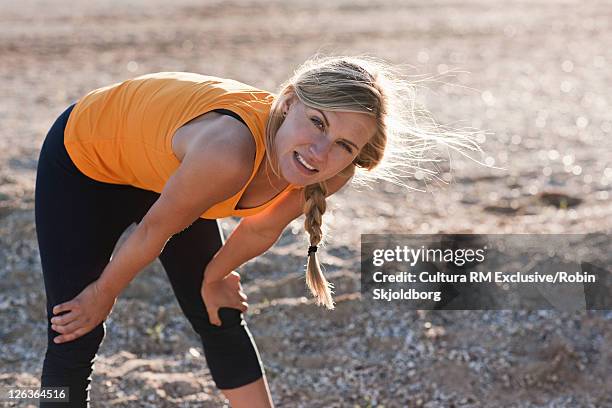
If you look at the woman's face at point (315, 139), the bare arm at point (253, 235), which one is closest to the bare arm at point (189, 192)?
the woman's face at point (315, 139)

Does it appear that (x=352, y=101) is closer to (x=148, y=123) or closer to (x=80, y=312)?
(x=148, y=123)

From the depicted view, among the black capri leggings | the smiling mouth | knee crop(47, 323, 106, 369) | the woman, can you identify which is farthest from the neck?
knee crop(47, 323, 106, 369)

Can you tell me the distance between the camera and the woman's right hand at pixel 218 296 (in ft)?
8.50

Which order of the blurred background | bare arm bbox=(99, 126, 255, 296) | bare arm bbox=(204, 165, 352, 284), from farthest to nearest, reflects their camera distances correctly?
the blurred background
bare arm bbox=(204, 165, 352, 284)
bare arm bbox=(99, 126, 255, 296)

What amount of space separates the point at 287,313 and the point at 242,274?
46cm

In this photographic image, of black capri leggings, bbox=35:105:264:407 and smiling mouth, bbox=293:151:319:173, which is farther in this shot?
black capri leggings, bbox=35:105:264:407

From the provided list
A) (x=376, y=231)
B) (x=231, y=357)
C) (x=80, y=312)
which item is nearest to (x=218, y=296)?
(x=231, y=357)

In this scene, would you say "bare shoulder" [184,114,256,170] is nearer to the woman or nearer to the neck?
the woman

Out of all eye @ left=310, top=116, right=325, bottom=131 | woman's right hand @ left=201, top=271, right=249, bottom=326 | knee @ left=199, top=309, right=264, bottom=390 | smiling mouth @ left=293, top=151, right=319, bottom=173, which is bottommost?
knee @ left=199, top=309, right=264, bottom=390

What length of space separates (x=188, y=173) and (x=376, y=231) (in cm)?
265

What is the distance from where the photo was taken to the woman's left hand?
2.31 m

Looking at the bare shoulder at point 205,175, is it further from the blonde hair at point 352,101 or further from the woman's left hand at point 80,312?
the woman's left hand at point 80,312

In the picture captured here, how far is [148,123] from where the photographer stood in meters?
2.27

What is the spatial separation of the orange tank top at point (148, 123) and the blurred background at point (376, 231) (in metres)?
0.62
